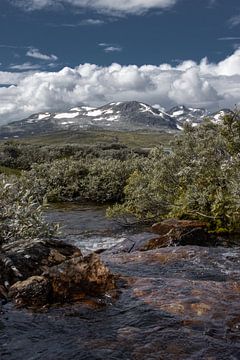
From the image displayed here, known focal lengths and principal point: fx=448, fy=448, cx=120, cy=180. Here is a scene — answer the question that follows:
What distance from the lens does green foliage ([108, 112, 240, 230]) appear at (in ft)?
87.8

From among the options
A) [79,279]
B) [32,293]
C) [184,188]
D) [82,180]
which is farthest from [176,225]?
[82,180]

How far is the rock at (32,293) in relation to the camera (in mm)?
14453

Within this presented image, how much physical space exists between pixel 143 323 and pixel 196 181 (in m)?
19.2

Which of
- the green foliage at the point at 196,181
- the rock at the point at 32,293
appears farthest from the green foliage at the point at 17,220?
the green foliage at the point at 196,181

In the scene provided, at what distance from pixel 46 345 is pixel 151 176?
2573 cm

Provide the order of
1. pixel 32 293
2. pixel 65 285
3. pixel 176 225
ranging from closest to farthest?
pixel 32 293 → pixel 65 285 → pixel 176 225

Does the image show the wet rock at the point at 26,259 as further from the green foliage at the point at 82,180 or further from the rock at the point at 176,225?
the green foliage at the point at 82,180

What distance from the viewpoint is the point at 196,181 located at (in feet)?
103

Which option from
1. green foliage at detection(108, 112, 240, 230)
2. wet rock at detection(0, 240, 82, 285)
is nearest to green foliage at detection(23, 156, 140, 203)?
green foliage at detection(108, 112, 240, 230)

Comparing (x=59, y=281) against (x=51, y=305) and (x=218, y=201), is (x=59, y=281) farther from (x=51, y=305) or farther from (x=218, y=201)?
(x=218, y=201)

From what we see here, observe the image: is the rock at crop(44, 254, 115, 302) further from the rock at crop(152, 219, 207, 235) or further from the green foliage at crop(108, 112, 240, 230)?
the rock at crop(152, 219, 207, 235)

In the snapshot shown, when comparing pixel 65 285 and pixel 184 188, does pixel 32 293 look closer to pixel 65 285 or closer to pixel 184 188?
pixel 65 285

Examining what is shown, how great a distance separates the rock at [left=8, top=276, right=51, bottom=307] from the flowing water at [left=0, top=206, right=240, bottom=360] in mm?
404

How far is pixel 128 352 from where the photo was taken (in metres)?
11.4
